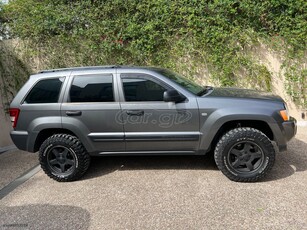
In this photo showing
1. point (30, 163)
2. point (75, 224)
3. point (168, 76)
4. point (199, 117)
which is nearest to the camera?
point (75, 224)

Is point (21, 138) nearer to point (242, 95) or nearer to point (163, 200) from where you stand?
point (163, 200)

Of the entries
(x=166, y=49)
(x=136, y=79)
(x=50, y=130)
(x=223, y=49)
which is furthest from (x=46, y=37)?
(x=223, y=49)

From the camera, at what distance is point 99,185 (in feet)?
12.2

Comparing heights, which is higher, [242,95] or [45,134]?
[242,95]

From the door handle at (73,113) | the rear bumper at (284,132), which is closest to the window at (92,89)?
the door handle at (73,113)

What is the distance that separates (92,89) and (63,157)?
3.77 ft

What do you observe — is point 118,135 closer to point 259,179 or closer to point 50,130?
point 50,130

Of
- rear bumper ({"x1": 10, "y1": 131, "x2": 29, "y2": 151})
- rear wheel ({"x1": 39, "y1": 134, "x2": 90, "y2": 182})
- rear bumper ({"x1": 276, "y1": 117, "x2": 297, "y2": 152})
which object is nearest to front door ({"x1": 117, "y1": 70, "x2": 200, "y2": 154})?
rear wheel ({"x1": 39, "y1": 134, "x2": 90, "y2": 182})

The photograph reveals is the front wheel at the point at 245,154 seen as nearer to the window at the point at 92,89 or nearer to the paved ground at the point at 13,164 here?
the window at the point at 92,89

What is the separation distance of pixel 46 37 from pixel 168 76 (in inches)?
167

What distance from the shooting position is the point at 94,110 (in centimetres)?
364

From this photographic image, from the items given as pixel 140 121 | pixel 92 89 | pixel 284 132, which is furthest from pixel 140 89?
pixel 284 132

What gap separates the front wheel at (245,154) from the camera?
342 centimetres

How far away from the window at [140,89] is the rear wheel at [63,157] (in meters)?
1.08
